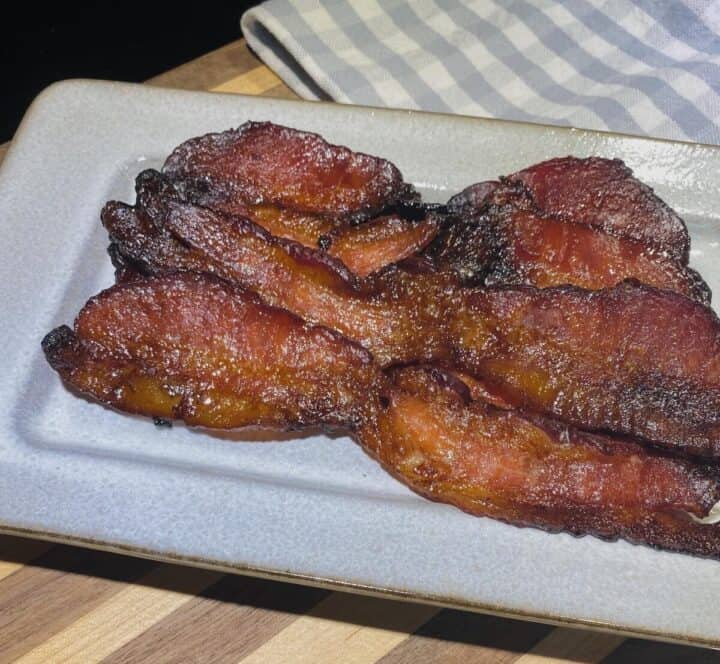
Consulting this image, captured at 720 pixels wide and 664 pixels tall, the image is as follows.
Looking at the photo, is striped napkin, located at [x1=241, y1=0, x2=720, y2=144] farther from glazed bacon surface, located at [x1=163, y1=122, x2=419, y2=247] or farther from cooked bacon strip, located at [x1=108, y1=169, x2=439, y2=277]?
cooked bacon strip, located at [x1=108, y1=169, x2=439, y2=277]

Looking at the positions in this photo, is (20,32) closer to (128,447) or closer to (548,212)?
(128,447)

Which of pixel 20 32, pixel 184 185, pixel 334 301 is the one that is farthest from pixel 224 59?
pixel 334 301

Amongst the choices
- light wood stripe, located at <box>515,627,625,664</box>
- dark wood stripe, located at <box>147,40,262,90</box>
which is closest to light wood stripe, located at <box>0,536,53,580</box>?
light wood stripe, located at <box>515,627,625,664</box>

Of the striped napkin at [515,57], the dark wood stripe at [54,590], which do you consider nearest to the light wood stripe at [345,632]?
the dark wood stripe at [54,590]

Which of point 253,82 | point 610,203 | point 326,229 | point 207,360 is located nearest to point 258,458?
point 207,360

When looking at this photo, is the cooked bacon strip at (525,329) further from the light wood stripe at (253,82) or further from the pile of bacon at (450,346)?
the light wood stripe at (253,82)
